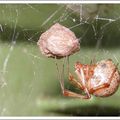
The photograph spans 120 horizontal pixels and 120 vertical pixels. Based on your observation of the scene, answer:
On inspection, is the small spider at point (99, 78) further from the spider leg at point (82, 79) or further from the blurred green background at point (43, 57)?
the blurred green background at point (43, 57)

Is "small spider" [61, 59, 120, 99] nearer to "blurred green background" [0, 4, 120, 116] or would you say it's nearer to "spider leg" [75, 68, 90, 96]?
"spider leg" [75, 68, 90, 96]

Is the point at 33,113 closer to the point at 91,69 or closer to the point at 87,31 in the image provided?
the point at 87,31

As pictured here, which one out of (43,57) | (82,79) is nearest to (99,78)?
(82,79)

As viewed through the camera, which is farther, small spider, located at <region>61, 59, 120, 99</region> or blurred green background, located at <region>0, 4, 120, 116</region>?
blurred green background, located at <region>0, 4, 120, 116</region>

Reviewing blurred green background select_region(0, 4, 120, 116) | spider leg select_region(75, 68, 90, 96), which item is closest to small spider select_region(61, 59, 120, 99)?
spider leg select_region(75, 68, 90, 96)

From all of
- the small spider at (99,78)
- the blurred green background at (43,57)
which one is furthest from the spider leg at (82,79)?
the blurred green background at (43,57)
